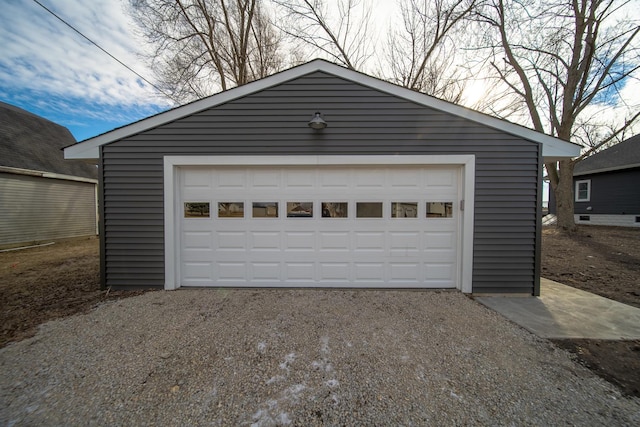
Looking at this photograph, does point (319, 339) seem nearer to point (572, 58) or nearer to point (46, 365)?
point (46, 365)

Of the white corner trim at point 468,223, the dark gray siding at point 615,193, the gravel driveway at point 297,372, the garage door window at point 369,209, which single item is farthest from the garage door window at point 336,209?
the dark gray siding at point 615,193

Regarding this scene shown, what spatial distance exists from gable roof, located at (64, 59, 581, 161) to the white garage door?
3.24 ft

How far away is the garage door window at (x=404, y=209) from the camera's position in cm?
429

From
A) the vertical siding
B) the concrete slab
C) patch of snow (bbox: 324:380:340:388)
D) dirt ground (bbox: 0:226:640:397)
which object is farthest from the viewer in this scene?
the vertical siding

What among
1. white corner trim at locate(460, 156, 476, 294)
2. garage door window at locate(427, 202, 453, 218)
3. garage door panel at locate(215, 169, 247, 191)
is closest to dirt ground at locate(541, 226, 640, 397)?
white corner trim at locate(460, 156, 476, 294)

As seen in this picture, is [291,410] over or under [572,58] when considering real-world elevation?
under

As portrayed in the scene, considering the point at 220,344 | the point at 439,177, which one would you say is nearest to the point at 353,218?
the point at 439,177

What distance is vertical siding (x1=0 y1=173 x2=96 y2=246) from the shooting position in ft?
26.8

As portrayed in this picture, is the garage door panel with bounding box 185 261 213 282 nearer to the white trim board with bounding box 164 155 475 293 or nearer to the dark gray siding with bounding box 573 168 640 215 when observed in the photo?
the white trim board with bounding box 164 155 475 293

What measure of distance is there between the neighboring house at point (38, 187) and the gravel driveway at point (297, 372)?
29.3ft

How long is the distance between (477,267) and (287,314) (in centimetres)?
335

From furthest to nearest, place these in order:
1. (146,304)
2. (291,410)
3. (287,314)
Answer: (146,304) < (287,314) < (291,410)

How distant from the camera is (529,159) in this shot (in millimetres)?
4070

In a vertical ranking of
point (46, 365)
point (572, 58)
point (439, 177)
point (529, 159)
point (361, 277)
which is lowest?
point (46, 365)
